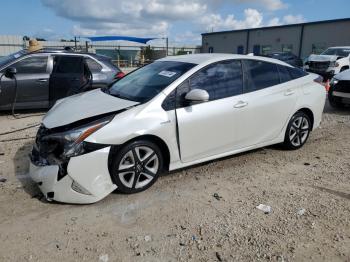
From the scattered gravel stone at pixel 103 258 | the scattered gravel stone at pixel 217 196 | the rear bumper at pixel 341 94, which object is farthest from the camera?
the rear bumper at pixel 341 94

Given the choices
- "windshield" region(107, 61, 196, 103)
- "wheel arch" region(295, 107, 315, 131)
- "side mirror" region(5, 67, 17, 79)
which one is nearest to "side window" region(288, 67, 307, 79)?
"wheel arch" region(295, 107, 315, 131)

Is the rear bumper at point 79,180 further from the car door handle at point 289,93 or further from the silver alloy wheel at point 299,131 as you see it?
the silver alloy wheel at point 299,131

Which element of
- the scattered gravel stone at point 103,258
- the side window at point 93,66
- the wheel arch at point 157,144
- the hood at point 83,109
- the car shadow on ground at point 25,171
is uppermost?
the side window at point 93,66

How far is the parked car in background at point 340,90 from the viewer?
8.64m

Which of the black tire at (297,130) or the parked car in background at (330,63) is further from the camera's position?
the parked car in background at (330,63)

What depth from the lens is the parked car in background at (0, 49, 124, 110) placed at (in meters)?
7.70

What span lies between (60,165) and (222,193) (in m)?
1.86

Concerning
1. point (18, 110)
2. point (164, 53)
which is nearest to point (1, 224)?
point (18, 110)

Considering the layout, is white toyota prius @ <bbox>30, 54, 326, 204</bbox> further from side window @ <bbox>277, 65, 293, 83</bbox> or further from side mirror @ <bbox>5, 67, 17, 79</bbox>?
side mirror @ <bbox>5, 67, 17, 79</bbox>

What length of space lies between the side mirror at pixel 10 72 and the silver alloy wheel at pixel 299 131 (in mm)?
5895

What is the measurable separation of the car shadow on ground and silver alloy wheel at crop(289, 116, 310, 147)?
378 centimetres

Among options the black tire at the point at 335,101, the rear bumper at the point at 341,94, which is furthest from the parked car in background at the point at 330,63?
the rear bumper at the point at 341,94

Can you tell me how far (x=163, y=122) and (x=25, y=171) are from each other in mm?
2113

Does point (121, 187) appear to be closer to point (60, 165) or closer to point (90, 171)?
point (90, 171)
